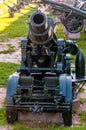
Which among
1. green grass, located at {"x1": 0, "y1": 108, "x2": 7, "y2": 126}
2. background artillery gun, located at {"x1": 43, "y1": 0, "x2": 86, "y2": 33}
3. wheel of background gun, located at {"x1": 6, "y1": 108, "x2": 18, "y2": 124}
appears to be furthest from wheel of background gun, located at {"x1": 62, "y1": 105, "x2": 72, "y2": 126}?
background artillery gun, located at {"x1": 43, "y1": 0, "x2": 86, "y2": 33}

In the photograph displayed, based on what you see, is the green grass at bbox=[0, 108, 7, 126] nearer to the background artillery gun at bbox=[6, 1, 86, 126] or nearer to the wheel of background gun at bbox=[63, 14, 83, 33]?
the background artillery gun at bbox=[6, 1, 86, 126]

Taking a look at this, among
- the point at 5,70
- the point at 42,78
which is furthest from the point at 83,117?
the point at 5,70

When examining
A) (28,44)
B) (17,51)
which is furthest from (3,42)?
(28,44)

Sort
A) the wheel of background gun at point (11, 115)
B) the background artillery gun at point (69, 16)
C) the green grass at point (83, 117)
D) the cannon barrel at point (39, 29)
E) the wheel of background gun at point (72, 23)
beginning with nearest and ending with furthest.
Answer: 1. the cannon barrel at point (39, 29)
2. the wheel of background gun at point (11, 115)
3. the green grass at point (83, 117)
4. the background artillery gun at point (69, 16)
5. the wheel of background gun at point (72, 23)

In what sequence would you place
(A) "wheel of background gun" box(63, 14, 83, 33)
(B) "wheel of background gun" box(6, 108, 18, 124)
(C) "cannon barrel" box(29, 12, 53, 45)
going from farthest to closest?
(A) "wheel of background gun" box(63, 14, 83, 33) < (B) "wheel of background gun" box(6, 108, 18, 124) < (C) "cannon barrel" box(29, 12, 53, 45)

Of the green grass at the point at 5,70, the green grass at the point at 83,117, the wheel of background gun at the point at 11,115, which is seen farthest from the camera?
the green grass at the point at 5,70

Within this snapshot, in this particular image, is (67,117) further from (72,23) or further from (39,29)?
(72,23)

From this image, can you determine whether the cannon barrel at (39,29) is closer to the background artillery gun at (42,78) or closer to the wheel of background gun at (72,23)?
the background artillery gun at (42,78)

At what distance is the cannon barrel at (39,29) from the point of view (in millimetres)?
6938

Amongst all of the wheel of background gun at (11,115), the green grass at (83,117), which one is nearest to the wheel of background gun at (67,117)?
the green grass at (83,117)

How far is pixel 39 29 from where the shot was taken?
22.8 feet

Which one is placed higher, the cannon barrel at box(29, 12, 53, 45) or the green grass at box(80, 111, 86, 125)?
the cannon barrel at box(29, 12, 53, 45)

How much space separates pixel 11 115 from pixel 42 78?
3.05 ft

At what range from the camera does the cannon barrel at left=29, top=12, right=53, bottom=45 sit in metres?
6.94
